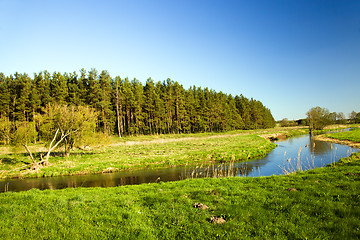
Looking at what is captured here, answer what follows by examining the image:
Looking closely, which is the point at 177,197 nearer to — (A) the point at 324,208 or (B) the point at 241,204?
(B) the point at 241,204

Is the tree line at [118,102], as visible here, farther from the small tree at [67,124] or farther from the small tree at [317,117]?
the small tree at [317,117]

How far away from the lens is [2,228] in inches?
274

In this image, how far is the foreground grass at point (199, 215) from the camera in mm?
6344

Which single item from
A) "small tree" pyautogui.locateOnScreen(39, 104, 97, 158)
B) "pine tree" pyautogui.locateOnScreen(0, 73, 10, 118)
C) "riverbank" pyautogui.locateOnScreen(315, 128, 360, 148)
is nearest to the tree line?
"pine tree" pyautogui.locateOnScreen(0, 73, 10, 118)

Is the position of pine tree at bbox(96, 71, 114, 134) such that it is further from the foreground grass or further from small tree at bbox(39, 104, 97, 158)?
the foreground grass

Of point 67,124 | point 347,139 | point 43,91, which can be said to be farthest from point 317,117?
point 43,91

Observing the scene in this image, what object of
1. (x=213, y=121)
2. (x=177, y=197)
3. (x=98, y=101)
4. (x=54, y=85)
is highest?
(x=54, y=85)

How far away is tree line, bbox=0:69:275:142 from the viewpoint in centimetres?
5453

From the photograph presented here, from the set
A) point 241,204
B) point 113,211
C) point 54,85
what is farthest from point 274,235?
point 54,85

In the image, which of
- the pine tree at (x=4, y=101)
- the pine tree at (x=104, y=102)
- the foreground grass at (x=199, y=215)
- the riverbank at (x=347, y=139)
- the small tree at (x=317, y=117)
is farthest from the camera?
the small tree at (x=317, y=117)

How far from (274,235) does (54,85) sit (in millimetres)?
74500

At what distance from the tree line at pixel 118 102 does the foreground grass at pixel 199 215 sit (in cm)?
3541

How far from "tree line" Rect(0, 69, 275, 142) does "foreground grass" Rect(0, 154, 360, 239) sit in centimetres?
3541

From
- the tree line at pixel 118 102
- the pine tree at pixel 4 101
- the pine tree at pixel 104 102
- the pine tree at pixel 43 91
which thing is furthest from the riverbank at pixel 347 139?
the pine tree at pixel 4 101
